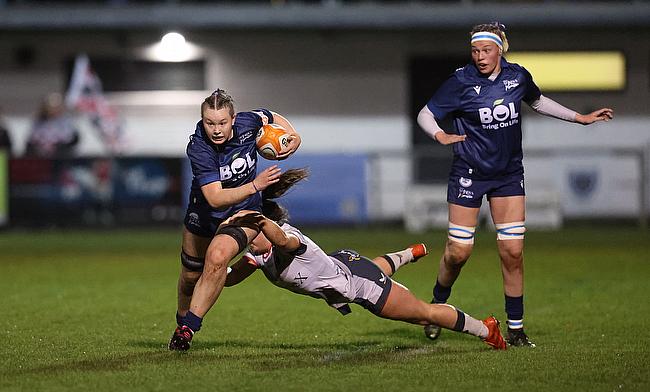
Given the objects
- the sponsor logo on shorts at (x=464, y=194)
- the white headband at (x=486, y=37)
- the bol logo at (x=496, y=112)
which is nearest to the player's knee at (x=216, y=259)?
the sponsor logo on shorts at (x=464, y=194)

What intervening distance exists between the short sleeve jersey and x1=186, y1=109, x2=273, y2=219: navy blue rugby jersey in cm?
53

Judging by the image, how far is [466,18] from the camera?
78.2 ft

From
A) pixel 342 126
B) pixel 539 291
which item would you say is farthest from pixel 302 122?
pixel 539 291

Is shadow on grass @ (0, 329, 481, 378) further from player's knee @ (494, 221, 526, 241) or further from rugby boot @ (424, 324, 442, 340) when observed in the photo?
player's knee @ (494, 221, 526, 241)

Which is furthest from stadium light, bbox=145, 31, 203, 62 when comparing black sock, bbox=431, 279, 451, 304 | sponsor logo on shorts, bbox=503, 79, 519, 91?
sponsor logo on shorts, bbox=503, 79, 519, 91

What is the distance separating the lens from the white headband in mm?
8594

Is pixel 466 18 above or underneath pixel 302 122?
above

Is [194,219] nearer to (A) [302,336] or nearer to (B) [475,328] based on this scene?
(A) [302,336]

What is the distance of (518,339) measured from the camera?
8.58 m

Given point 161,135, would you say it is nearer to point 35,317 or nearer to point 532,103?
point 35,317

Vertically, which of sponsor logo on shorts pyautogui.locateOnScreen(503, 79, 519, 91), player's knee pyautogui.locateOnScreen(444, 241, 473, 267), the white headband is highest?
the white headband

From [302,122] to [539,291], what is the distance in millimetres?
13723

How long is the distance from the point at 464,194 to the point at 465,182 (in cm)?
9

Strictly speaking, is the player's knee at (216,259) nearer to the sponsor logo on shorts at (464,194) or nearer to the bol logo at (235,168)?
the bol logo at (235,168)
